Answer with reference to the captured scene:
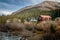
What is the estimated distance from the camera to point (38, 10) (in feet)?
18.4

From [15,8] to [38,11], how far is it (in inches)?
29.0

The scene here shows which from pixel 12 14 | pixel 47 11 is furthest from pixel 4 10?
pixel 47 11

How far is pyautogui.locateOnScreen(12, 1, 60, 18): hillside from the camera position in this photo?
5.53 meters

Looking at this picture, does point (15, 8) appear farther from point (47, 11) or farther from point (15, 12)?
point (47, 11)

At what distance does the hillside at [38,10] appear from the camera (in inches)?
218

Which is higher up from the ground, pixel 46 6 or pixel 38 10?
pixel 46 6

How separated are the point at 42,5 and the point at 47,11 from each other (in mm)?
240

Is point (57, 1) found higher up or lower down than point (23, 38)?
higher up

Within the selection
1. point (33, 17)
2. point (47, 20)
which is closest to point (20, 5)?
point (33, 17)

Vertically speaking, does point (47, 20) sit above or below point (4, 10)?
below

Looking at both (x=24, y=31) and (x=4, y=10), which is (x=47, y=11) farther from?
(x=4, y=10)

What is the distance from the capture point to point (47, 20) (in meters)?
5.52

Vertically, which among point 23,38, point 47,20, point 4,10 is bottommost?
point 23,38

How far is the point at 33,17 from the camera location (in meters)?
5.57
